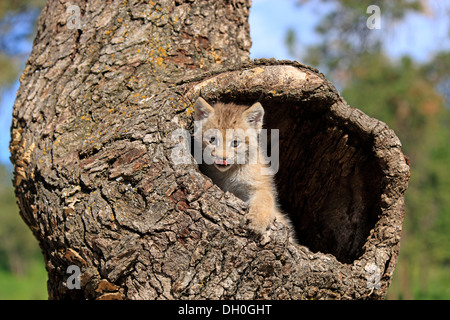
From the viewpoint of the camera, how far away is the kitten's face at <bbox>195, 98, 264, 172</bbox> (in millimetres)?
4829

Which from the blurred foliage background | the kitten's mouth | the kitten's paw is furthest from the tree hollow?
the blurred foliage background

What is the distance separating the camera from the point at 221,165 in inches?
188

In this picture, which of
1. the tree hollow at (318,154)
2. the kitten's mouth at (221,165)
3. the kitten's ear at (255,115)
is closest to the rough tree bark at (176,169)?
the tree hollow at (318,154)

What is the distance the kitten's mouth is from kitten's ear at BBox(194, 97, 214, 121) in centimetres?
52

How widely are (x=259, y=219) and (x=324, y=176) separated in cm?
168

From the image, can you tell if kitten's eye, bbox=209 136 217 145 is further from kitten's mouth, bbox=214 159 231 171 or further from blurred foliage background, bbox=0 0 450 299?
blurred foliage background, bbox=0 0 450 299

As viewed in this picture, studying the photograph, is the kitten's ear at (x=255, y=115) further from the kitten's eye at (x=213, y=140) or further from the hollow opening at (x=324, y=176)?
the kitten's eye at (x=213, y=140)

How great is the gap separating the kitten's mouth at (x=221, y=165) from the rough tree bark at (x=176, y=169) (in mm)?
507

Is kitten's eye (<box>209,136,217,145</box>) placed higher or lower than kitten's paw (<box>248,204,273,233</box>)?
higher

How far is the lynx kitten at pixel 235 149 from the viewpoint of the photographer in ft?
15.9

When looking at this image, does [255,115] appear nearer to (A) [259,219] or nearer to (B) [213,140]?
(B) [213,140]

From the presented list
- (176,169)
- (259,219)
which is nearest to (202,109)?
(176,169)

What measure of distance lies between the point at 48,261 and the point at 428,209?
13.5 metres
